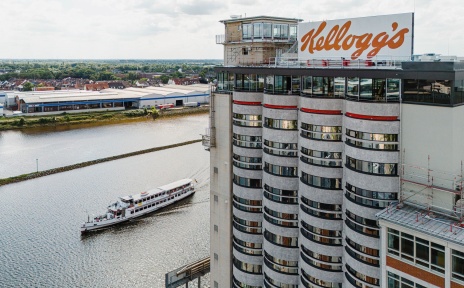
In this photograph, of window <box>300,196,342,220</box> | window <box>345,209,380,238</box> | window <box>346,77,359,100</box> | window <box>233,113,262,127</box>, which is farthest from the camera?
window <box>233,113,262,127</box>

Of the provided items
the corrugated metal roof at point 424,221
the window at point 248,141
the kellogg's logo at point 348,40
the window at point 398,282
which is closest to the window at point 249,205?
the window at point 248,141

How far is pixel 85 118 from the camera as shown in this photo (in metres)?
101

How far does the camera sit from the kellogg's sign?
18.5 metres

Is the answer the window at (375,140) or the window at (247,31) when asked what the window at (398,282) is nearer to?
the window at (375,140)

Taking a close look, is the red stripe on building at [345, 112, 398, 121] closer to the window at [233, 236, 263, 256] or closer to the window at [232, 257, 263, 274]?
the window at [233, 236, 263, 256]

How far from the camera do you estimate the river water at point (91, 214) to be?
35.3 m

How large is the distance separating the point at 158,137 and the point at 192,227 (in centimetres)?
4100

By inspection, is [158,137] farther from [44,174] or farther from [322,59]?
[322,59]

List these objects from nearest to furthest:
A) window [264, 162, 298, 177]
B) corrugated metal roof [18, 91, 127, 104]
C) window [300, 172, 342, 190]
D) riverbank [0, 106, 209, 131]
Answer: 1. window [300, 172, 342, 190]
2. window [264, 162, 298, 177]
3. riverbank [0, 106, 209, 131]
4. corrugated metal roof [18, 91, 127, 104]

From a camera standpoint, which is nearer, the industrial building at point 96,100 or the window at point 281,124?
the window at point 281,124

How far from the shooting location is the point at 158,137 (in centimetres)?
8225

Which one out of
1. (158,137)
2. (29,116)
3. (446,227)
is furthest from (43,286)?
(29,116)

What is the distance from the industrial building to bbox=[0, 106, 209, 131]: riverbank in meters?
4.30

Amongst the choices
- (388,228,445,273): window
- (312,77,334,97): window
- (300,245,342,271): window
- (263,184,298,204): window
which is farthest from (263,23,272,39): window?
(388,228,445,273): window
